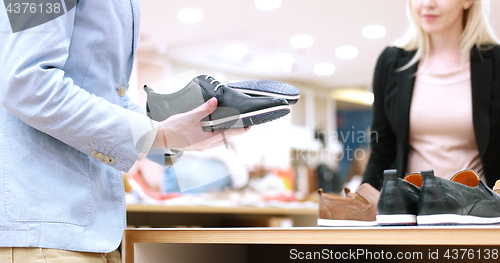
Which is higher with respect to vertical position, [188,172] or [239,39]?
[188,172]

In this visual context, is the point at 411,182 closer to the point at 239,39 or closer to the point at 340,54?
the point at 239,39

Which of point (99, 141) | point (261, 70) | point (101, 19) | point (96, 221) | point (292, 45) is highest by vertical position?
point (101, 19)

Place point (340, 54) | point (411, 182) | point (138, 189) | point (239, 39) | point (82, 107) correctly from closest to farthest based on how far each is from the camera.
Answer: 1. point (82, 107)
2. point (411, 182)
3. point (138, 189)
4. point (239, 39)
5. point (340, 54)

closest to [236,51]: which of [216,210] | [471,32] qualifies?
[216,210]

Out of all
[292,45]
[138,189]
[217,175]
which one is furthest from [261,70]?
[217,175]

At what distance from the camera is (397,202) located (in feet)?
2.14

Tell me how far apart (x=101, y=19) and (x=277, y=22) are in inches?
164

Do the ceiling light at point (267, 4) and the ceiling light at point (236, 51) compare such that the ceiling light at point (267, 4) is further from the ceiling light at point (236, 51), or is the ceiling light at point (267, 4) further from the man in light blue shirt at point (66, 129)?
the man in light blue shirt at point (66, 129)

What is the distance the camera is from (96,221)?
68 centimetres

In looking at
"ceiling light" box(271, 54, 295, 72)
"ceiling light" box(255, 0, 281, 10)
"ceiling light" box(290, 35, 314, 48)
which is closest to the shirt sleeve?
"ceiling light" box(255, 0, 281, 10)

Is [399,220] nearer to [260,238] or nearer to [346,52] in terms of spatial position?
[260,238]

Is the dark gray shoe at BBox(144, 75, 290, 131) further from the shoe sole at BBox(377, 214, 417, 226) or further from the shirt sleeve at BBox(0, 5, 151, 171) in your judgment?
the shoe sole at BBox(377, 214, 417, 226)

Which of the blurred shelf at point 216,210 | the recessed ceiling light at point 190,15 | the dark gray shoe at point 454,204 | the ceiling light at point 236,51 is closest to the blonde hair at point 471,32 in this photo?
the dark gray shoe at point 454,204

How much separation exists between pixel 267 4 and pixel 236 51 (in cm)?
142
